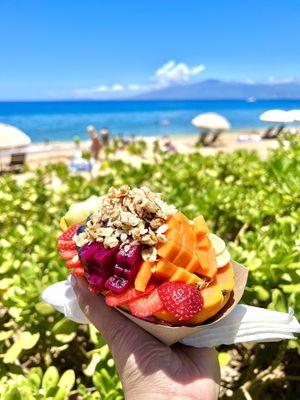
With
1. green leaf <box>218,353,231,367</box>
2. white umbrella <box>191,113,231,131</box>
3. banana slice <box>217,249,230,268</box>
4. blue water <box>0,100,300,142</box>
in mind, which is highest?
banana slice <box>217,249,230,268</box>

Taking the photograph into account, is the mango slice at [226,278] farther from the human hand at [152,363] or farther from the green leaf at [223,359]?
the green leaf at [223,359]

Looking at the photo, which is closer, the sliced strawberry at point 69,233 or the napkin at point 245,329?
the napkin at point 245,329

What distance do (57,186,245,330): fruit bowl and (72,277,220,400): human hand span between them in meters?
0.06

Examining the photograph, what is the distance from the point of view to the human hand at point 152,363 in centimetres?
124

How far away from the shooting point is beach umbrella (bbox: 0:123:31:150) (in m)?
7.72

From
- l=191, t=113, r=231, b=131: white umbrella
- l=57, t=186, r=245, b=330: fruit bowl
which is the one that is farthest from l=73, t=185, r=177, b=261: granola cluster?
l=191, t=113, r=231, b=131: white umbrella

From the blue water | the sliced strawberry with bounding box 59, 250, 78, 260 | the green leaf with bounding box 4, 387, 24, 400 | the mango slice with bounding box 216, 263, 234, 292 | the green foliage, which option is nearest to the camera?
the mango slice with bounding box 216, 263, 234, 292

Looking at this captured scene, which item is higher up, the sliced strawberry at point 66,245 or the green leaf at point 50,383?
the sliced strawberry at point 66,245

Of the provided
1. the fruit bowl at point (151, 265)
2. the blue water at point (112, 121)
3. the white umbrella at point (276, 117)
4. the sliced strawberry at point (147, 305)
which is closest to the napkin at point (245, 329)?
the fruit bowl at point (151, 265)

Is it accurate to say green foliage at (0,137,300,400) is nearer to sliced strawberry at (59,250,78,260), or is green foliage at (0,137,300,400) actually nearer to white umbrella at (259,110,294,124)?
white umbrella at (259,110,294,124)

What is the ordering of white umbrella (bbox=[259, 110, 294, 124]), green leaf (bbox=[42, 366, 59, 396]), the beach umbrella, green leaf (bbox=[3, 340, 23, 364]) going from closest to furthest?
green leaf (bbox=[42, 366, 59, 396]), green leaf (bbox=[3, 340, 23, 364]), white umbrella (bbox=[259, 110, 294, 124]), the beach umbrella

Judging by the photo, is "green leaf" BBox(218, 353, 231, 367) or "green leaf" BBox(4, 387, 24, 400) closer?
"green leaf" BBox(4, 387, 24, 400)

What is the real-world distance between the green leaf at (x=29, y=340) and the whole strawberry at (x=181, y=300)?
1049 millimetres

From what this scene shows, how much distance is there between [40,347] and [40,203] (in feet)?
6.36
